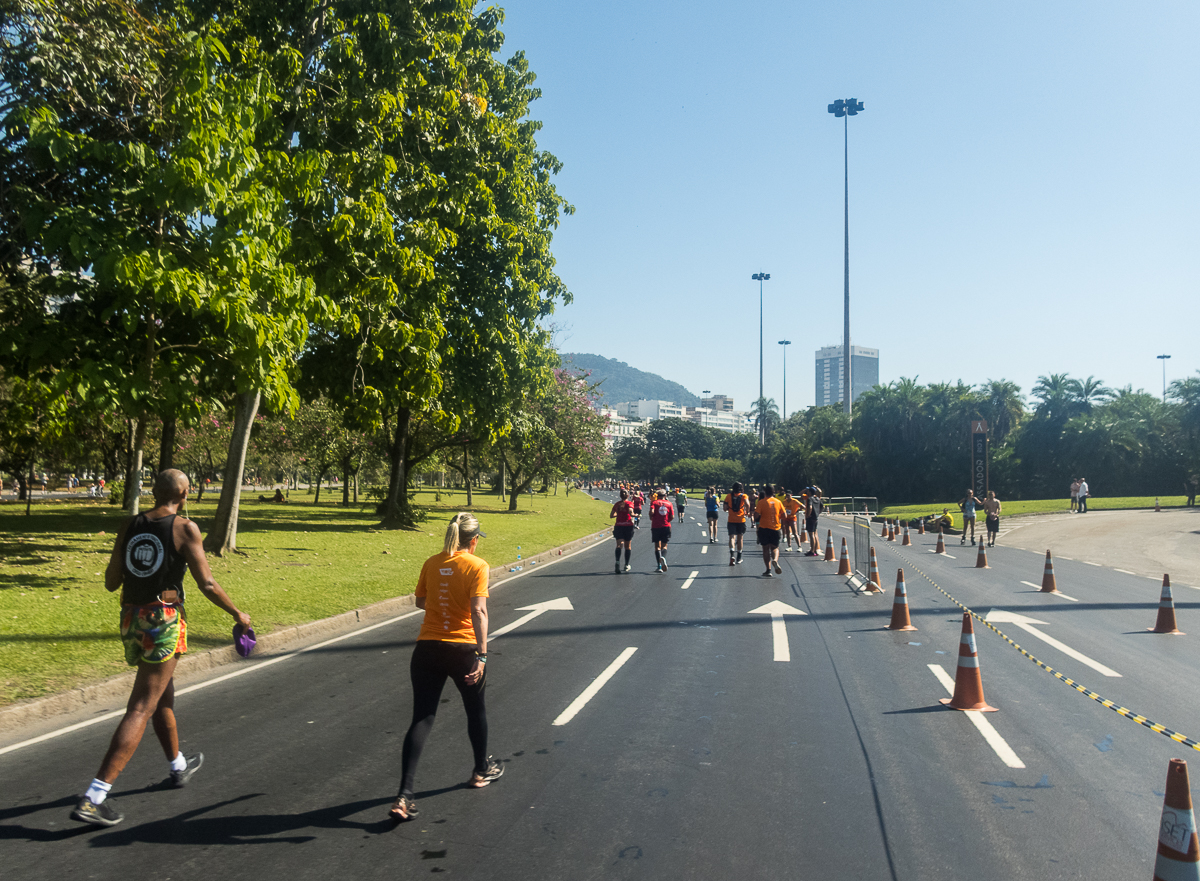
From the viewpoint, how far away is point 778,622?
12.0m

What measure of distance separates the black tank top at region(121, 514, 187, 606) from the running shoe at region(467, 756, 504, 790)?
6.77 feet

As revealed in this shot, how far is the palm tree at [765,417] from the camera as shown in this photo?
472 feet

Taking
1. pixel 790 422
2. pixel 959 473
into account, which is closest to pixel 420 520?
pixel 959 473

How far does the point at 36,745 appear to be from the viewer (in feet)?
20.5

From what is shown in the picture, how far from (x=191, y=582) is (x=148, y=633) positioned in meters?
9.88

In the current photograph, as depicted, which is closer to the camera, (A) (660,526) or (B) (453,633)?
(B) (453,633)

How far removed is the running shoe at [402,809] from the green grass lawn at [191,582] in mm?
4326

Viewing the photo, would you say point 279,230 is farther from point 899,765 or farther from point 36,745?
point 899,765

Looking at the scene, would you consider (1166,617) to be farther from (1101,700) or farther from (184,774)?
(184,774)

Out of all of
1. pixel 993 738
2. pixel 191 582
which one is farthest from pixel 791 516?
pixel 993 738

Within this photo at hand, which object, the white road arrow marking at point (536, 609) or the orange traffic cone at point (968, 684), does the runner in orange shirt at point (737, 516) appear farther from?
the orange traffic cone at point (968, 684)

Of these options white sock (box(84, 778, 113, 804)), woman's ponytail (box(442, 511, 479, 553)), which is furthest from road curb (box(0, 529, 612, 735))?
woman's ponytail (box(442, 511, 479, 553))

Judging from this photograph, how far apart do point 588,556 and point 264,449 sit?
1154 inches

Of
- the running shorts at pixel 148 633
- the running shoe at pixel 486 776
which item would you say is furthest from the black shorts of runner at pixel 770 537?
the running shorts at pixel 148 633
